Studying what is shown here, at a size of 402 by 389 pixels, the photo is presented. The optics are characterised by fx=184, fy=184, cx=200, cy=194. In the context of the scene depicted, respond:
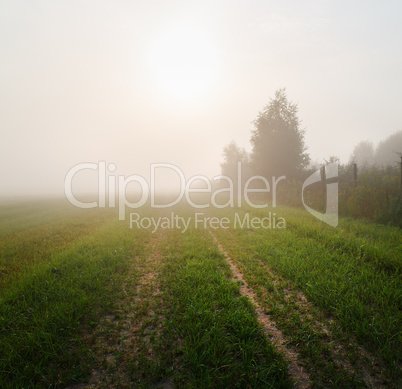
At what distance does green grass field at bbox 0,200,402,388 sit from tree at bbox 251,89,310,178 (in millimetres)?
18243

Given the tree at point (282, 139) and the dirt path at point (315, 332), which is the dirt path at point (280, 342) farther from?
the tree at point (282, 139)

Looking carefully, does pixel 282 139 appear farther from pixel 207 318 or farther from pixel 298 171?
pixel 207 318

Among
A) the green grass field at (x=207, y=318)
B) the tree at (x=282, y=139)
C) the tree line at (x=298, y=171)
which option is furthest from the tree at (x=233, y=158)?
the green grass field at (x=207, y=318)

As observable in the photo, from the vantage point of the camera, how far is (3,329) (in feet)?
11.3

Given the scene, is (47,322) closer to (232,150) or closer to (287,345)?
(287,345)

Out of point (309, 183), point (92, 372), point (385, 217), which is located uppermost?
point (309, 183)

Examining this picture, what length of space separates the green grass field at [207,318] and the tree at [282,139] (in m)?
18.2

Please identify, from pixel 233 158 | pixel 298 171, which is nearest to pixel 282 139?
pixel 298 171

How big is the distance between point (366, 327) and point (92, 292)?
5.74 meters

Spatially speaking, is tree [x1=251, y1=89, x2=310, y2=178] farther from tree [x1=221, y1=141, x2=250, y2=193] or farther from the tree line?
tree [x1=221, y1=141, x2=250, y2=193]

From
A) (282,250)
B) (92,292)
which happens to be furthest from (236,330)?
(282,250)

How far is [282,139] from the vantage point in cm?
2367

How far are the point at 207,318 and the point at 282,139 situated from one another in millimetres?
24523

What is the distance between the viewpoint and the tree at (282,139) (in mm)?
23641
